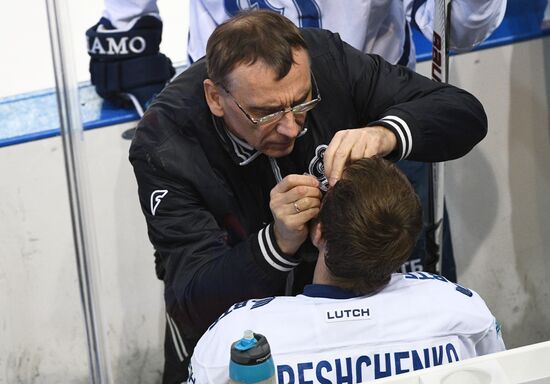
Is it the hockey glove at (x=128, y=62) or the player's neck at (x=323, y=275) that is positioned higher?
the hockey glove at (x=128, y=62)

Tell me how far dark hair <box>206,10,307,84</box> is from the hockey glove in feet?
2.21

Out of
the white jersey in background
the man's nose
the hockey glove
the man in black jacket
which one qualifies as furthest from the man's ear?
the hockey glove

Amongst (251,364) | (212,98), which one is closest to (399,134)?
(212,98)

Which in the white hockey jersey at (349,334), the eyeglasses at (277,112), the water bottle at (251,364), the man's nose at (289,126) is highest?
the eyeglasses at (277,112)

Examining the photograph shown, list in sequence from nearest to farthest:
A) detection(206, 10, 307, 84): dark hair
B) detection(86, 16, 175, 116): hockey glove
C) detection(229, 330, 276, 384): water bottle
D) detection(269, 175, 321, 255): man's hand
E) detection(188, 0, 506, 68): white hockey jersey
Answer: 1. detection(229, 330, 276, 384): water bottle
2. detection(269, 175, 321, 255): man's hand
3. detection(206, 10, 307, 84): dark hair
4. detection(188, 0, 506, 68): white hockey jersey
5. detection(86, 16, 175, 116): hockey glove

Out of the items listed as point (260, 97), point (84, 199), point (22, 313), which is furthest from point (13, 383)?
point (260, 97)

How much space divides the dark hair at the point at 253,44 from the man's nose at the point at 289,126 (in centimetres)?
6

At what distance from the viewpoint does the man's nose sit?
1421 millimetres

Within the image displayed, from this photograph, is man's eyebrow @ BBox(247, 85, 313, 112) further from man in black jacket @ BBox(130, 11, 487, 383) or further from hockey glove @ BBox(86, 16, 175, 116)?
hockey glove @ BBox(86, 16, 175, 116)

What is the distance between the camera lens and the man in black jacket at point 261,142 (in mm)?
1377

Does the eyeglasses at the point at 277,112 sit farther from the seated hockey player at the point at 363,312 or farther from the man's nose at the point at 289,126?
the seated hockey player at the point at 363,312

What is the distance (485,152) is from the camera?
2.39m

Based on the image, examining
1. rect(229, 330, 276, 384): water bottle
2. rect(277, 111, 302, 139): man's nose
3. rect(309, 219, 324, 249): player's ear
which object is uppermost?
rect(277, 111, 302, 139): man's nose

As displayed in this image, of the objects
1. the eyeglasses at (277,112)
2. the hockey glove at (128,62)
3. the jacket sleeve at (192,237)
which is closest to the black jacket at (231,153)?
the jacket sleeve at (192,237)
